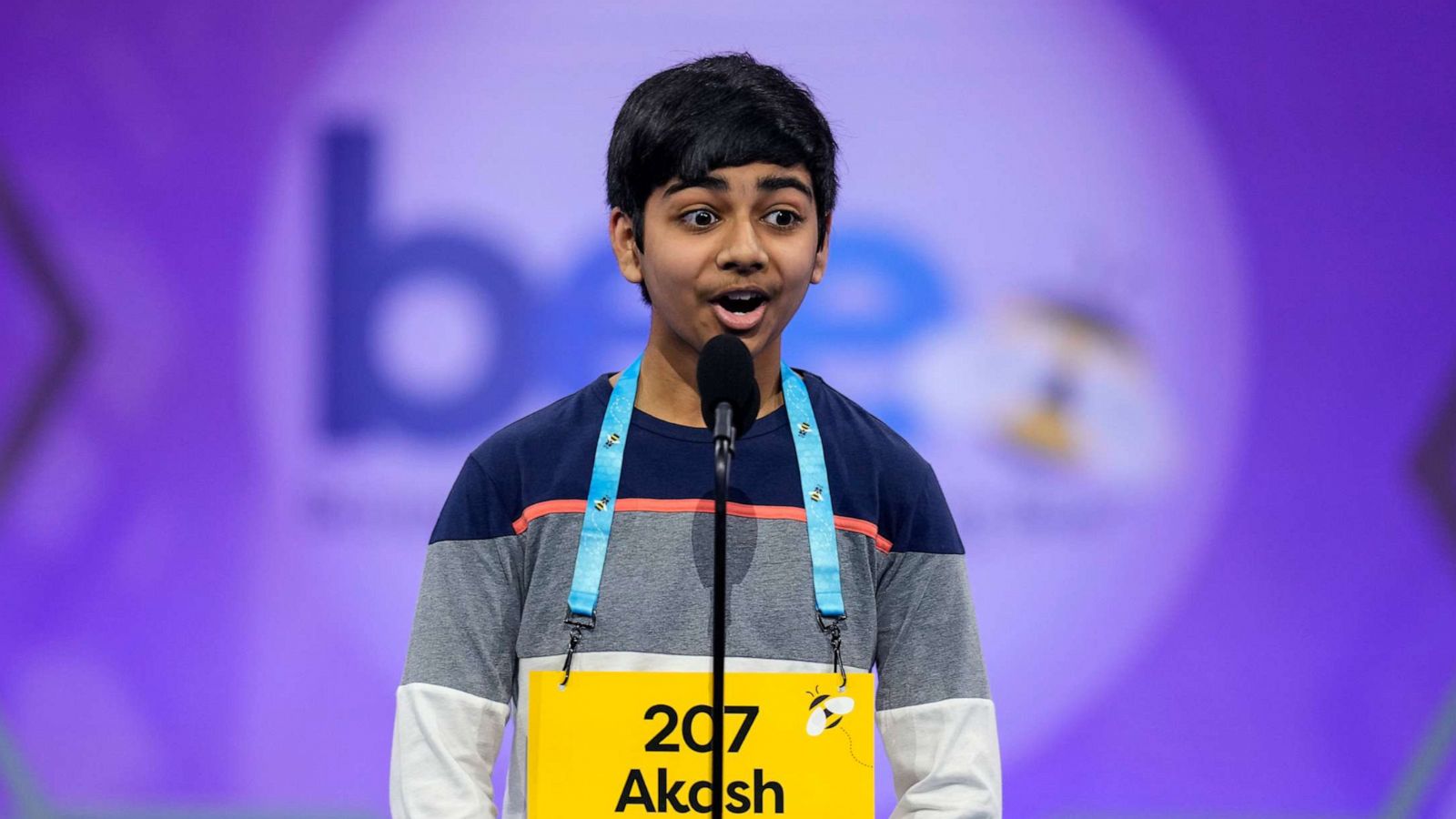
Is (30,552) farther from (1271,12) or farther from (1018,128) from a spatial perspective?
(1271,12)

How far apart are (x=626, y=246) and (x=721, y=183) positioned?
5.7 inches

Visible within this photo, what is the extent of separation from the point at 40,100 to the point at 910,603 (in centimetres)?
236

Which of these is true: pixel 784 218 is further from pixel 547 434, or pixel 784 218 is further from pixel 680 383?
pixel 547 434

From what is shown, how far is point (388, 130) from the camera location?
112 inches

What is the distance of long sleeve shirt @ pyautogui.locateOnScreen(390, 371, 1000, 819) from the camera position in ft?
4.11

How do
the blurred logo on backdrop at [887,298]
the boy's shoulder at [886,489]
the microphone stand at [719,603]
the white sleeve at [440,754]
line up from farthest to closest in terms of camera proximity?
the blurred logo on backdrop at [887,298]
the boy's shoulder at [886,489]
the white sleeve at [440,754]
the microphone stand at [719,603]

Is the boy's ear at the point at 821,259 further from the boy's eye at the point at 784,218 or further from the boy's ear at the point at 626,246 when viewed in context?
the boy's ear at the point at 626,246

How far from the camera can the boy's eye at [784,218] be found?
4.23 ft

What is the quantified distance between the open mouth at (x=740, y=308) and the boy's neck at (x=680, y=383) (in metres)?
0.06

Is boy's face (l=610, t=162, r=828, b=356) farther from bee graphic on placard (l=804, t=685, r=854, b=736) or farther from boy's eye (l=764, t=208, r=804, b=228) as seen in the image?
bee graphic on placard (l=804, t=685, r=854, b=736)

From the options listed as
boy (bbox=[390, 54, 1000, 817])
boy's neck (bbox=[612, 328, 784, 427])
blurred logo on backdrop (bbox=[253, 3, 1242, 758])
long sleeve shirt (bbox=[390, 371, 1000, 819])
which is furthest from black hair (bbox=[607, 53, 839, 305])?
blurred logo on backdrop (bbox=[253, 3, 1242, 758])

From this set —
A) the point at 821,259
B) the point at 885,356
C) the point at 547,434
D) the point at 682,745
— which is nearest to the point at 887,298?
the point at 885,356

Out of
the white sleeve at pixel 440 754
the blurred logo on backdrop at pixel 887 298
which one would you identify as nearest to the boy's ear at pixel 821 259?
the white sleeve at pixel 440 754

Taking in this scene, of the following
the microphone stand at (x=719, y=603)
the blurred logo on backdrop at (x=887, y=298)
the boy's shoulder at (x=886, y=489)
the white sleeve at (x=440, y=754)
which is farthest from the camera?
the blurred logo on backdrop at (x=887, y=298)
